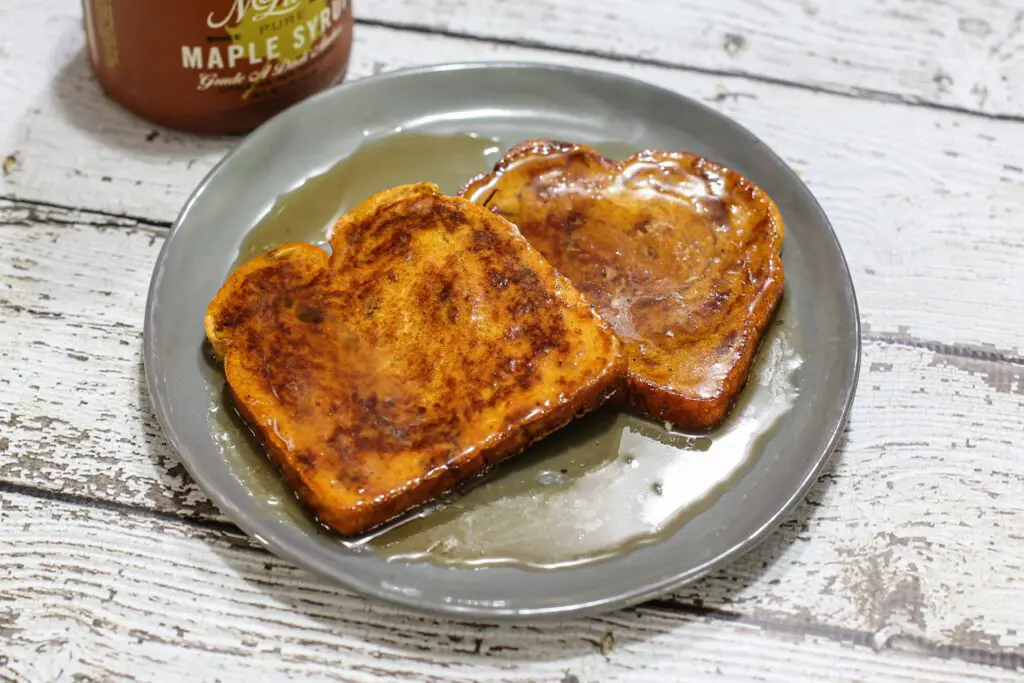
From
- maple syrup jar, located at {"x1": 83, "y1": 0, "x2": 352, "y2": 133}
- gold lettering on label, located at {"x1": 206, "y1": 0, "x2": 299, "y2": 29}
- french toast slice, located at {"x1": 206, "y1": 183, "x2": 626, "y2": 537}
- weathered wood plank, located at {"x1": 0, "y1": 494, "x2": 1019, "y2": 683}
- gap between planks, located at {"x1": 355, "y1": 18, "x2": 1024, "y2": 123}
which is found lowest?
weathered wood plank, located at {"x1": 0, "y1": 494, "x2": 1019, "y2": 683}

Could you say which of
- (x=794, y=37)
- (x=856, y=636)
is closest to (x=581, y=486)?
(x=856, y=636)

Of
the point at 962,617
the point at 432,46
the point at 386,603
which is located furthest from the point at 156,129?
the point at 962,617

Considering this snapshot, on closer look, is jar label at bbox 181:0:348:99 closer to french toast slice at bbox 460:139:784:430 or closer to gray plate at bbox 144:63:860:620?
gray plate at bbox 144:63:860:620

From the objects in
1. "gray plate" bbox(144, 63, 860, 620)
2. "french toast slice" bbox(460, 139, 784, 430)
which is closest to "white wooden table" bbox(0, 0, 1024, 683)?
"gray plate" bbox(144, 63, 860, 620)

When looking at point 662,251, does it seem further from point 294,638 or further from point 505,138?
point 294,638

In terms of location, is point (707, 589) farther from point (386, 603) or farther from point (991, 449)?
point (991, 449)

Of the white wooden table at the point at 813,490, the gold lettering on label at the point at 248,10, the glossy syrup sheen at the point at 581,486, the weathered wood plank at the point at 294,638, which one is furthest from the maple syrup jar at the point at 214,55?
the weathered wood plank at the point at 294,638
